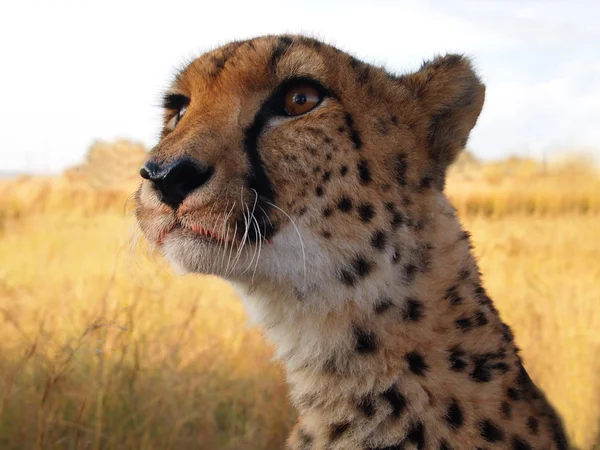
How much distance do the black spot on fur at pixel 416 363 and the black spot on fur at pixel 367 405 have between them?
0.37 ft

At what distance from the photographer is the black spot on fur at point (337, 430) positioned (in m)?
1.56

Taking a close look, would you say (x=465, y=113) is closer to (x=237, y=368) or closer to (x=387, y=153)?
(x=387, y=153)

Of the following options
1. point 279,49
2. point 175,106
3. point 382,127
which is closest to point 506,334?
point 382,127

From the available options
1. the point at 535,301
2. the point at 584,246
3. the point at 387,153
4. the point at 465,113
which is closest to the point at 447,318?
the point at 387,153

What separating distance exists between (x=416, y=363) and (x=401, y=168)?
1.44 feet

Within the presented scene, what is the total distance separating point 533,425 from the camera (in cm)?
156

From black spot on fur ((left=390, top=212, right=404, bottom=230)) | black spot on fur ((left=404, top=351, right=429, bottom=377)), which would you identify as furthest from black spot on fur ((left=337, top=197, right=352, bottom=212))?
black spot on fur ((left=404, top=351, right=429, bottom=377))

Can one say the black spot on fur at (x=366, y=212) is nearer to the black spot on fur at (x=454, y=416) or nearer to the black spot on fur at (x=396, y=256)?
the black spot on fur at (x=396, y=256)

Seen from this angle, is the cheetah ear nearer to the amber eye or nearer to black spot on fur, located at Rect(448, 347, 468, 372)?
the amber eye

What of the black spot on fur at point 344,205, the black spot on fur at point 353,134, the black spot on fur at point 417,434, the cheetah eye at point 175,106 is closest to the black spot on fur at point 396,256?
the black spot on fur at point 344,205

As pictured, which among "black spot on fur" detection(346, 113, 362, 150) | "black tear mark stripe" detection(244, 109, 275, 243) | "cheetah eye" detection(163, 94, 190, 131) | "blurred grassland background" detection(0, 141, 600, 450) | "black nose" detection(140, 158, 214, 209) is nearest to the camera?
"black nose" detection(140, 158, 214, 209)

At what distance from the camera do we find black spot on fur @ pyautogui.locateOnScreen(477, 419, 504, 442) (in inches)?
58.9

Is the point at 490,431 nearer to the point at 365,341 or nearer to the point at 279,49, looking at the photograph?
the point at 365,341

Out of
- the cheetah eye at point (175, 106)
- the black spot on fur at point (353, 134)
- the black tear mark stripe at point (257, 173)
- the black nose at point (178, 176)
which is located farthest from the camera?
the cheetah eye at point (175, 106)
